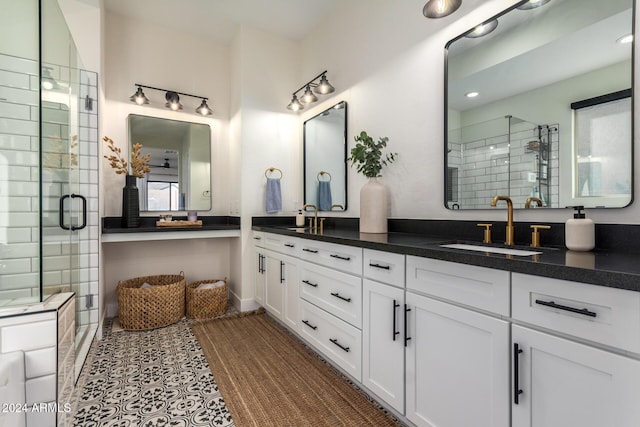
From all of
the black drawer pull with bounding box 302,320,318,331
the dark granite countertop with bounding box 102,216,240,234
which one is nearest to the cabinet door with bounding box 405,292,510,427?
the black drawer pull with bounding box 302,320,318,331

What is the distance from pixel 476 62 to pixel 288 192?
7.23ft

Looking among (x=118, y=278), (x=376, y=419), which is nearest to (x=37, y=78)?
(x=118, y=278)

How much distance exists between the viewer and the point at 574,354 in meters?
0.87

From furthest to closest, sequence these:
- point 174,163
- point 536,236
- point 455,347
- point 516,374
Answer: point 174,163 → point 536,236 → point 455,347 → point 516,374

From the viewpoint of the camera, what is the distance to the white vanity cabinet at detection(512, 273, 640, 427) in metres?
0.78

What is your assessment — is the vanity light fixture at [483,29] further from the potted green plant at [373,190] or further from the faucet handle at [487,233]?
the faucet handle at [487,233]

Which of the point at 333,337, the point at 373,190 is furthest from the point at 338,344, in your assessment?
the point at 373,190

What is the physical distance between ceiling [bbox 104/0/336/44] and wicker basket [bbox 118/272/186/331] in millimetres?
2597

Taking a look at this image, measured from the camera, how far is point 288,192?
3.50m

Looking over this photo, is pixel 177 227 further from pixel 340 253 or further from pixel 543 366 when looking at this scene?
pixel 543 366

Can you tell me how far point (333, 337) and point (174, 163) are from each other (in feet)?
8.15

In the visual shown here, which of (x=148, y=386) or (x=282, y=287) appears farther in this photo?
(x=282, y=287)

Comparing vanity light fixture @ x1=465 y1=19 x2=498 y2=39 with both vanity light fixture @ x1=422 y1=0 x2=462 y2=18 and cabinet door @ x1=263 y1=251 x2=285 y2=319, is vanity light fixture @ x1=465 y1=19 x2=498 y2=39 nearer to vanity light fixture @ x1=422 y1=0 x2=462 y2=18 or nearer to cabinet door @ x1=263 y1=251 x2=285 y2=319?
vanity light fixture @ x1=422 y1=0 x2=462 y2=18

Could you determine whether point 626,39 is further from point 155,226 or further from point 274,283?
point 155,226
